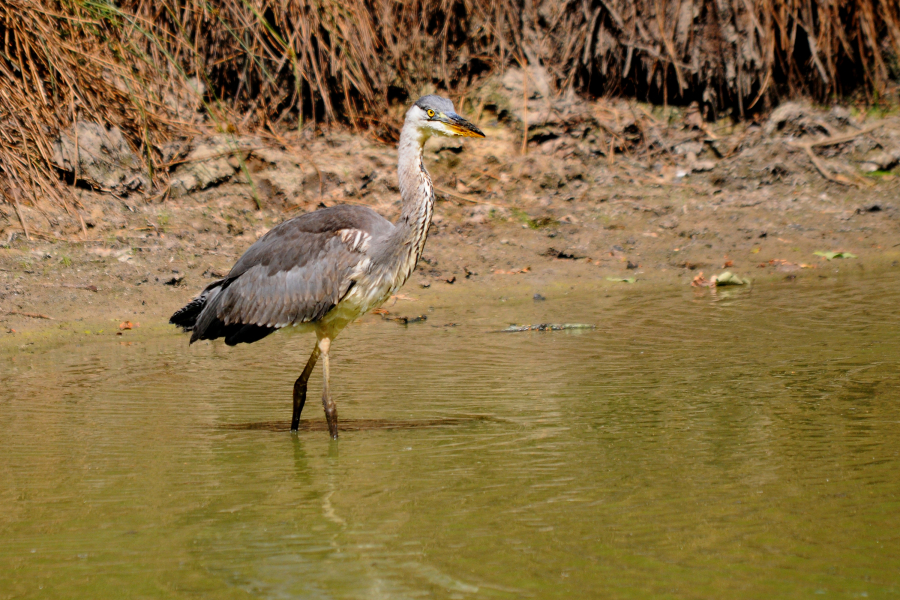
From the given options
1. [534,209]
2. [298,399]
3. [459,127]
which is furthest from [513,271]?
[298,399]

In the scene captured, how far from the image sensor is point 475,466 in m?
4.24

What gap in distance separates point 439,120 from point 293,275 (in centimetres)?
120

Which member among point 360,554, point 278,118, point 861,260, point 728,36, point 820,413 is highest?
point 728,36

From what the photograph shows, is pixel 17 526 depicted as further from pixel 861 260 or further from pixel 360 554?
pixel 861 260

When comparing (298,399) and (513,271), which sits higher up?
(513,271)

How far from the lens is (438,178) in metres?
10.8

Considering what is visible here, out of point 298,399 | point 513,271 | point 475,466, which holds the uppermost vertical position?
point 513,271

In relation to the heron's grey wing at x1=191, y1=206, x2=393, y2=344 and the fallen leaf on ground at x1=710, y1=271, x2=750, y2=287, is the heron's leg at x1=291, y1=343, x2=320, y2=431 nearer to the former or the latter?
the heron's grey wing at x1=191, y1=206, x2=393, y2=344

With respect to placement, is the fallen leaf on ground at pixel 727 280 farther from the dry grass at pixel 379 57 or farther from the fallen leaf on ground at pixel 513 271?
the dry grass at pixel 379 57

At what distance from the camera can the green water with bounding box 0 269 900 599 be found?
10.3 feet

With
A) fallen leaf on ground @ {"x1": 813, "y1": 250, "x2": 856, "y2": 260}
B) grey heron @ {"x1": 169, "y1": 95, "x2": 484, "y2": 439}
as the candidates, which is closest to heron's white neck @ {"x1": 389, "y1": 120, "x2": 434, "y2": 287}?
grey heron @ {"x1": 169, "y1": 95, "x2": 484, "y2": 439}

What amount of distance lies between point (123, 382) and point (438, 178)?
5471 mm

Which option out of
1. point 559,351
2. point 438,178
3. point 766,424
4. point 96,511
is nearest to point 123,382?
point 96,511

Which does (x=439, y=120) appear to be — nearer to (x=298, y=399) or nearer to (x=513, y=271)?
(x=298, y=399)
